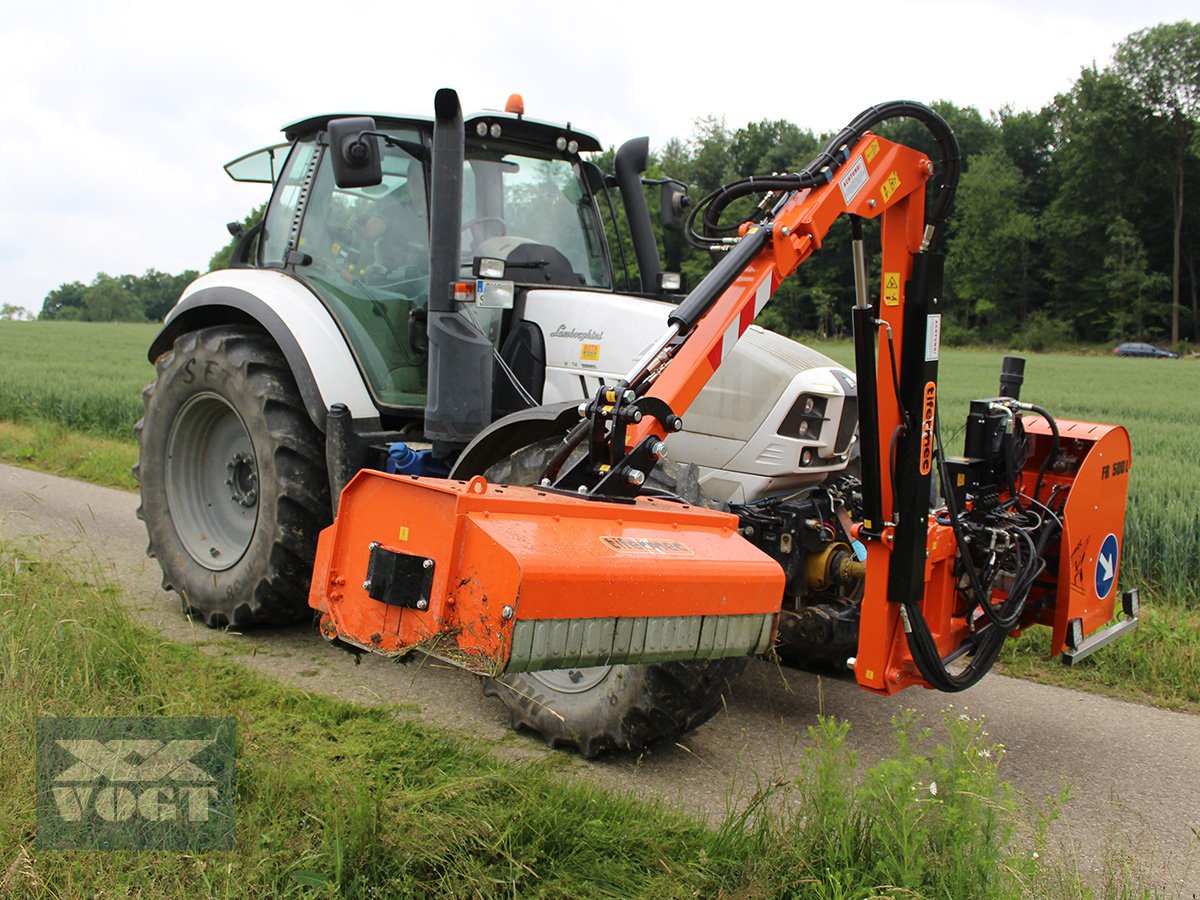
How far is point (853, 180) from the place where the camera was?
377 centimetres

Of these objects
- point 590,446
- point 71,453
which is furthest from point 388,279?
point 71,453

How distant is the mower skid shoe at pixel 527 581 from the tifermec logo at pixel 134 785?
60cm

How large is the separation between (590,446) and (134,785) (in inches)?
67.4

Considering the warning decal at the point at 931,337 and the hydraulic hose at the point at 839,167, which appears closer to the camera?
the hydraulic hose at the point at 839,167

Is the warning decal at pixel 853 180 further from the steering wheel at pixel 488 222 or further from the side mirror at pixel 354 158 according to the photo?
the steering wheel at pixel 488 222

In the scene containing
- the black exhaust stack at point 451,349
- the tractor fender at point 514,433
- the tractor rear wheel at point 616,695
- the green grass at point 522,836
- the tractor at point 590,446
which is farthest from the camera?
the black exhaust stack at point 451,349

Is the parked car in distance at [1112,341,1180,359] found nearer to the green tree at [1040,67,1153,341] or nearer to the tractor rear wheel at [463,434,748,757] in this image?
the green tree at [1040,67,1153,341]

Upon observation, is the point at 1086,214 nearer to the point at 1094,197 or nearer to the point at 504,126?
the point at 1094,197

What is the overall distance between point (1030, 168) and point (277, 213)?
63337mm

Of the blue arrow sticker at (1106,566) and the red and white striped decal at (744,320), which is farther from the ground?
the red and white striped decal at (744,320)

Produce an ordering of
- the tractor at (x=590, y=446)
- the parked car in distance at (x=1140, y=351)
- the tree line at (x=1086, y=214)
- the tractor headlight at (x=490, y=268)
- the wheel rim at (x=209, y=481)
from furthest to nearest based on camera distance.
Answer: the tree line at (x=1086, y=214) → the parked car in distance at (x=1140, y=351) → the wheel rim at (x=209, y=481) → the tractor headlight at (x=490, y=268) → the tractor at (x=590, y=446)

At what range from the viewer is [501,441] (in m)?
4.23

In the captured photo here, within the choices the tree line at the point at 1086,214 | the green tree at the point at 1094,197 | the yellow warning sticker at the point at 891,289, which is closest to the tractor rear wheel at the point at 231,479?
the yellow warning sticker at the point at 891,289

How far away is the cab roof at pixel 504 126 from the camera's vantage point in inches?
210
